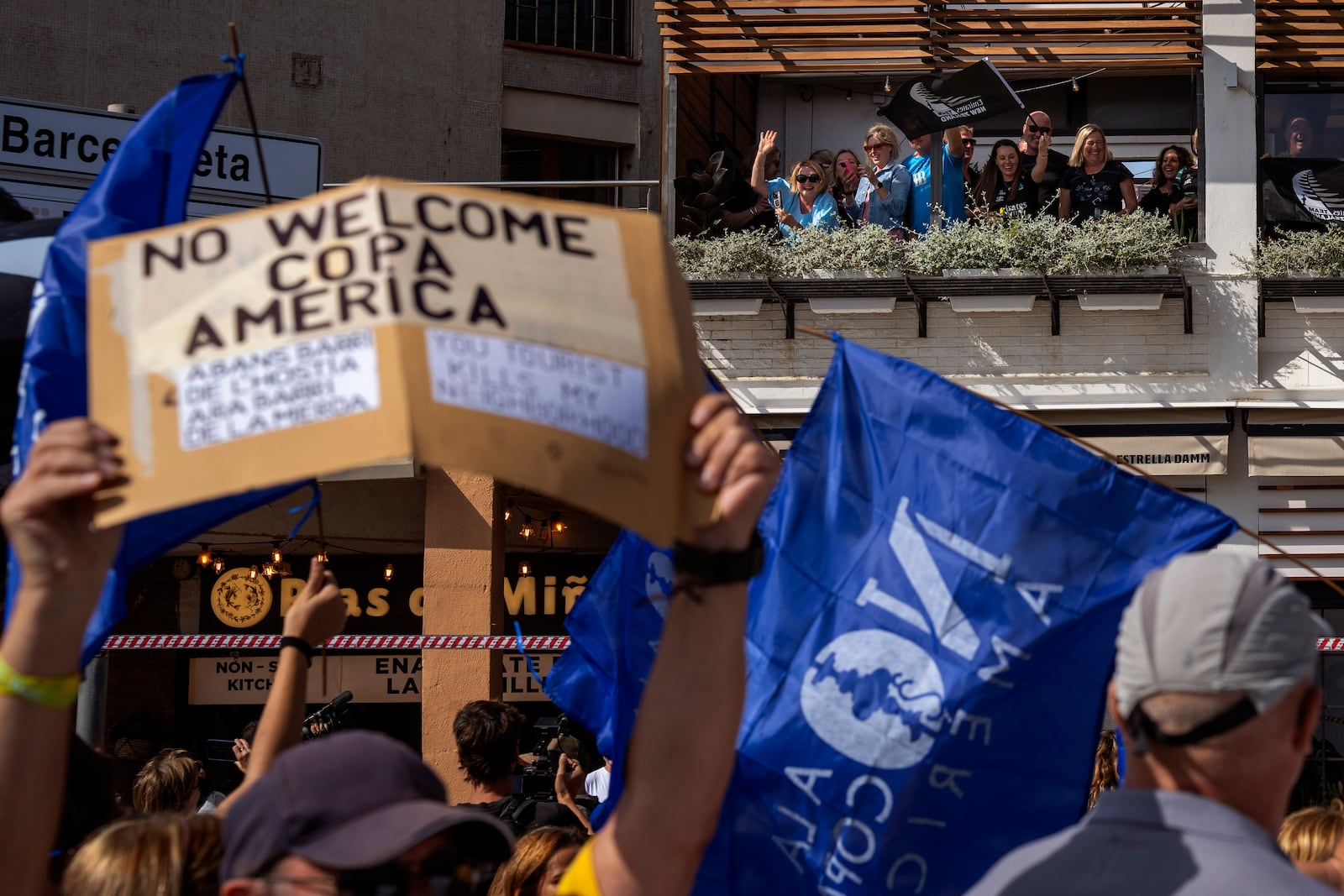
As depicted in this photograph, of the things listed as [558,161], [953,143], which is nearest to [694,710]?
[953,143]

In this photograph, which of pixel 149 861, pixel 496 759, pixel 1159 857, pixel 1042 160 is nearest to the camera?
pixel 1159 857

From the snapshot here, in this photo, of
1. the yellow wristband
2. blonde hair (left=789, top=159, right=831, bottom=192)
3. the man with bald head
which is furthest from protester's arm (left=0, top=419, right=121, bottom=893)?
the man with bald head

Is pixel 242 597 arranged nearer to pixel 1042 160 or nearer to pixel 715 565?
pixel 1042 160

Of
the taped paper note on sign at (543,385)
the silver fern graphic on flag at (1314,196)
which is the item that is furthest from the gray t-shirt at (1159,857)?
the silver fern graphic on flag at (1314,196)

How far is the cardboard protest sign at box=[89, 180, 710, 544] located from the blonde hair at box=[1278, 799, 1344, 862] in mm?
3076

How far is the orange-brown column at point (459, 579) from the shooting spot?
1359cm

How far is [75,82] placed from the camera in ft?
52.7

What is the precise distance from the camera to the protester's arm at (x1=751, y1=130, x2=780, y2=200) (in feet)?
42.9

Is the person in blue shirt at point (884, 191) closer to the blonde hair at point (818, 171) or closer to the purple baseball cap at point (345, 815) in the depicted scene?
the blonde hair at point (818, 171)

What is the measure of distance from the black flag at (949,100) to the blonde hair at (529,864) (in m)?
8.36

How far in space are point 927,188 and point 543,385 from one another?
1118 cm

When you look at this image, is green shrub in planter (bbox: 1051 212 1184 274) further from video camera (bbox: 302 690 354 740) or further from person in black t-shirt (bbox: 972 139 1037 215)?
video camera (bbox: 302 690 354 740)

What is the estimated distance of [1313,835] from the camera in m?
4.60

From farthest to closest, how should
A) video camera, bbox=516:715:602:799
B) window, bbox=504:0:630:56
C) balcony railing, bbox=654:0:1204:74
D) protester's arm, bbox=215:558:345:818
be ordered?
window, bbox=504:0:630:56 → balcony railing, bbox=654:0:1204:74 → video camera, bbox=516:715:602:799 → protester's arm, bbox=215:558:345:818
